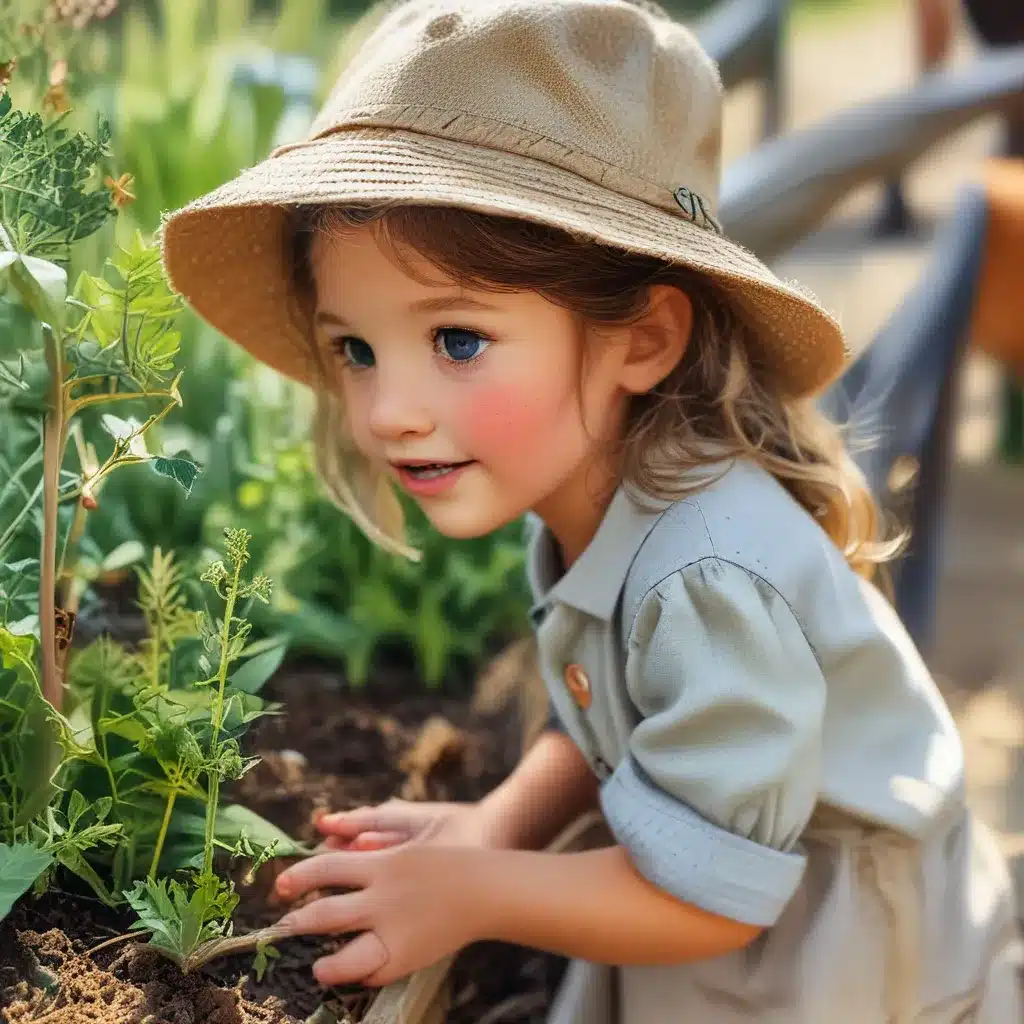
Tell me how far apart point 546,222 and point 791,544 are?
16.0 inches

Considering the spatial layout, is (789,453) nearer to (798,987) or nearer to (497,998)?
(798,987)

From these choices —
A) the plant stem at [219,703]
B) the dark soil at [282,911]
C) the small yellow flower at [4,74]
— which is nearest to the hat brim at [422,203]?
the small yellow flower at [4,74]

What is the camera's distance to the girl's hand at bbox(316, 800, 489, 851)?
59.5 inches

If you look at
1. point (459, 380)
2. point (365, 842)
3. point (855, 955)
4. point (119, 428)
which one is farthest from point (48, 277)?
point (855, 955)

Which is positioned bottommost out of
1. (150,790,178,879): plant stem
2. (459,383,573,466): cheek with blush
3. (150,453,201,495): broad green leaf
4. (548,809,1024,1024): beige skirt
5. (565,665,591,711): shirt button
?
(548,809,1024,1024): beige skirt

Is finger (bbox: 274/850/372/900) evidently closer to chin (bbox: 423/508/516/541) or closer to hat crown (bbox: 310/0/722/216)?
chin (bbox: 423/508/516/541)

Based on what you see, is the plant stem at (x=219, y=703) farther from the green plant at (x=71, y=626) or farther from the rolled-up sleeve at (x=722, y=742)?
the rolled-up sleeve at (x=722, y=742)

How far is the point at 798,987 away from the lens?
1456 millimetres

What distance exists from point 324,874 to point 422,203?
67cm

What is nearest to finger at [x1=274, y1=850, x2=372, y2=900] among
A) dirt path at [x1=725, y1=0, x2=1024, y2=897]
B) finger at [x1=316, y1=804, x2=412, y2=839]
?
finger at [x1=316, y1=804, x2=412, y2=839]

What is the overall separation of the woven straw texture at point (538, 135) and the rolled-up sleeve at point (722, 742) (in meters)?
0.32

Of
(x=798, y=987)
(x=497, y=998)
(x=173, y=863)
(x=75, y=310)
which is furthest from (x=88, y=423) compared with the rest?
(x=798, y=987)

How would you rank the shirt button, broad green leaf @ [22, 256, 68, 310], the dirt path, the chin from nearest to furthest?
1. broad green leaf @ [22, 256, 68, 310]
2. the chin
3. the shirt button
4. the dirt path

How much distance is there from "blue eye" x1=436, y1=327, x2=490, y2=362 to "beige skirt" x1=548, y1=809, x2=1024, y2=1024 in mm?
632
